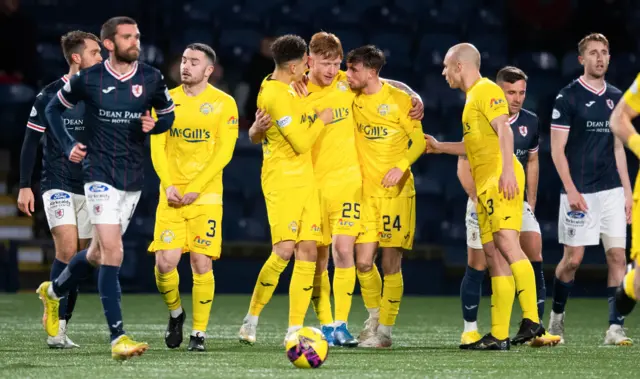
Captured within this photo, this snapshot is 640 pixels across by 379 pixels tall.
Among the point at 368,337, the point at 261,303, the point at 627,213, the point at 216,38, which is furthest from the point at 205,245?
the point at 216,38

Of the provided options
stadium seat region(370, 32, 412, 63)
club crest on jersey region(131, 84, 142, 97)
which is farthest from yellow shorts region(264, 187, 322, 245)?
stadium seat region(370, 32, 412, 63)

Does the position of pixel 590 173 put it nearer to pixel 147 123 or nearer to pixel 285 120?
pixel 285 120

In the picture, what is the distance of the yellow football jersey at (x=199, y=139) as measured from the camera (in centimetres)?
688

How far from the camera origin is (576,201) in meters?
7.46

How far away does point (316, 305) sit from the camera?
7344 millimetres

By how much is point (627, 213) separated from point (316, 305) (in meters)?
2.32

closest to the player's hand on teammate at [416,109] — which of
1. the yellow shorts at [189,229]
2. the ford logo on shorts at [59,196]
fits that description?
the yellow shorts at [189,229]

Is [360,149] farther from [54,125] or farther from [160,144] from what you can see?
[54,125]

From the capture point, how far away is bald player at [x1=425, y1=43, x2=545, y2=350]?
6.58m

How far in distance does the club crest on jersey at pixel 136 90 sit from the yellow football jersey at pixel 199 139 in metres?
0.70

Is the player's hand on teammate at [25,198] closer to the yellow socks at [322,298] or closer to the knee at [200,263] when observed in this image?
the knee at [200,263]

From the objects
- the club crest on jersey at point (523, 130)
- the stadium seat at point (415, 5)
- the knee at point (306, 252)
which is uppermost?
the stadium seat at point (415, 5)

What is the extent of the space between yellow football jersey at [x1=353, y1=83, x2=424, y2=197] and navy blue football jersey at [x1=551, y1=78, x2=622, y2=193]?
1107 mm

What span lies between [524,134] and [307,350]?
2.71 metres
